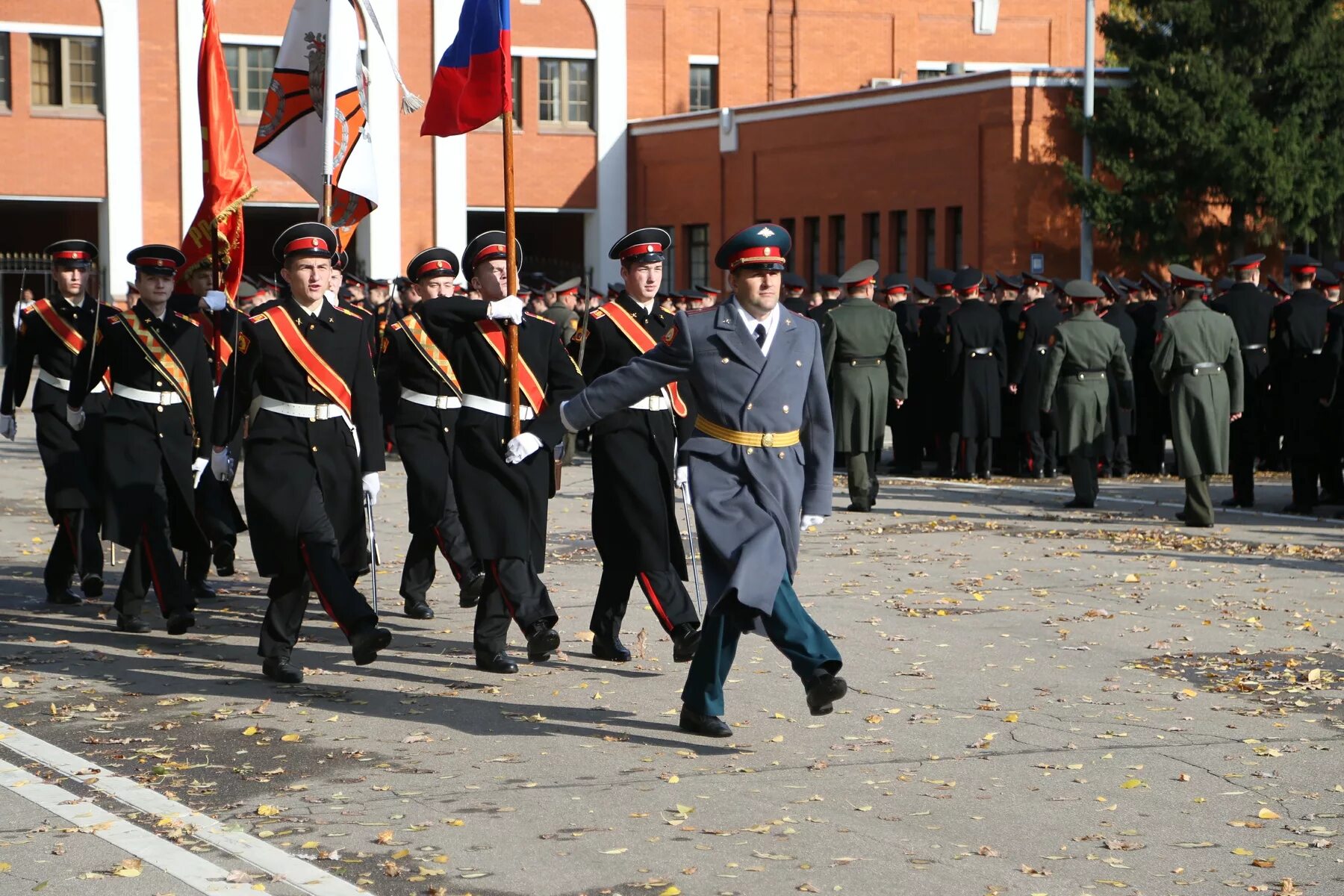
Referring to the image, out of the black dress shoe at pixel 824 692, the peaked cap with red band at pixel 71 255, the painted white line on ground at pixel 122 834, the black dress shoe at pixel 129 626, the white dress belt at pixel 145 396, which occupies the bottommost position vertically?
the painted white line on ground at pixel 122 834

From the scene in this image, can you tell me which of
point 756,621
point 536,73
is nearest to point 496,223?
point 536,73

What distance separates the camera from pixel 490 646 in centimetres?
895

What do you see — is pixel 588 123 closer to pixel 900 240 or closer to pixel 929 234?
pixel 900 240

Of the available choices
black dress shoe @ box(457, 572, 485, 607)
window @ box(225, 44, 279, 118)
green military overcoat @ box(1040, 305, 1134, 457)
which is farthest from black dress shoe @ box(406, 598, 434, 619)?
window @ box(225, 44, 279, 118)

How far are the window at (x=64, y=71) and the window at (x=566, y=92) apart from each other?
31.4 feet

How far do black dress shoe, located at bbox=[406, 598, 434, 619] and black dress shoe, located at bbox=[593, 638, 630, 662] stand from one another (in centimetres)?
167

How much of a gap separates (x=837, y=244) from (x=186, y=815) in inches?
1323

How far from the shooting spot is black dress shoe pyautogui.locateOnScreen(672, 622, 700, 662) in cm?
898

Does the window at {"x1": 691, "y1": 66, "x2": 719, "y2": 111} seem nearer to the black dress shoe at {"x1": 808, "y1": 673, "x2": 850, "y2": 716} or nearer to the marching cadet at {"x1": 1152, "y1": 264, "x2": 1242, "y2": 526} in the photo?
the marching cadet at {"x1": 1152, "y1": 264, "x2": 1242, "y2": 526}

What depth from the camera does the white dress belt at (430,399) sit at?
33.7 ft

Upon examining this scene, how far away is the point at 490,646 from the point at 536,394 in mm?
1161

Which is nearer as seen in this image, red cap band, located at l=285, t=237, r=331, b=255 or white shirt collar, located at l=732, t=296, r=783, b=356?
white shirt collar, located at l=732, t=296, r=783, b=356

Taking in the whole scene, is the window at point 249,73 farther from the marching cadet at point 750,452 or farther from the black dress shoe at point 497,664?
the marching cadet at point 750,452

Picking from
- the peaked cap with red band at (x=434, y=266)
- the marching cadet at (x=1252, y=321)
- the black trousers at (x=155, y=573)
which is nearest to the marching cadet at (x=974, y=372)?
the marching cadet at (x=1252, y=321)
